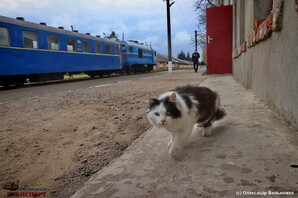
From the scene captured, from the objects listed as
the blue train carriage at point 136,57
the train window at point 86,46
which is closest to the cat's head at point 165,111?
the train window at point 86,46

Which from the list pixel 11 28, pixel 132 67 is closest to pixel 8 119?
pixel 11 28

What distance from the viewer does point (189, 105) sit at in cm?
212

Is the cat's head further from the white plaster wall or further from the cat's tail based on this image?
the white plaster wall

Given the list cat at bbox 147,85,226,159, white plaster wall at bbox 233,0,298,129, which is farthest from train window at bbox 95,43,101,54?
cat at bbox 147,85,226,159

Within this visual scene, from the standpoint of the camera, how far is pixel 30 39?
11000 millimetres

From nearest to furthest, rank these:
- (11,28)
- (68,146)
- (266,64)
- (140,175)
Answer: (140,175), (68,146), (266,64), (11,28)

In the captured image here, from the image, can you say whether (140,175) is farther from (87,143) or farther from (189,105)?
(87,143)

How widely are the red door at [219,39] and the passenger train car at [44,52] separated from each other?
8.57 m

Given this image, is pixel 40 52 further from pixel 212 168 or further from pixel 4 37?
pixel 212 168

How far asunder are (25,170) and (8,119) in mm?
2219

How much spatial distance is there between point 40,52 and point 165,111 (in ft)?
37.9

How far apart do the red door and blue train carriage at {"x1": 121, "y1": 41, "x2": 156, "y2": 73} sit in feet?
41.3

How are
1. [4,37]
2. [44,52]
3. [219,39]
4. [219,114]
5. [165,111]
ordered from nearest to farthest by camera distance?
[165,111]
[219,114]
[4,37]
[219,39]
[44,52]

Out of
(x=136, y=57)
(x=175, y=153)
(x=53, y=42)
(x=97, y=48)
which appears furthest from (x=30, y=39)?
(x=136, y=57)
